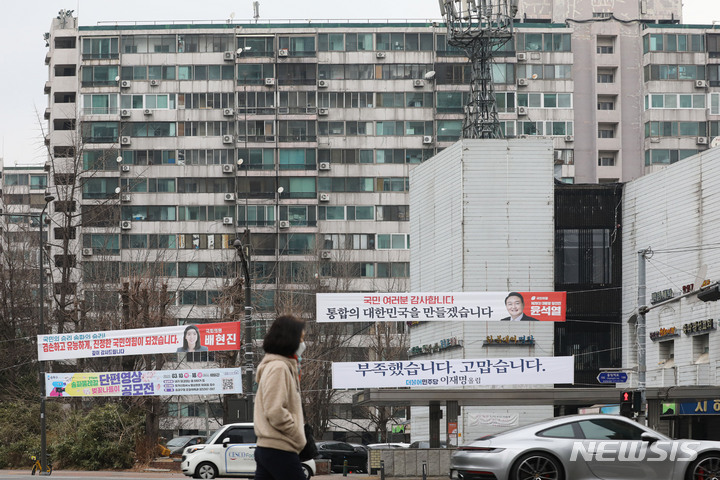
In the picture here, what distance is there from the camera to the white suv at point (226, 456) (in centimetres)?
3067

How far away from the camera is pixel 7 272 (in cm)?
5928

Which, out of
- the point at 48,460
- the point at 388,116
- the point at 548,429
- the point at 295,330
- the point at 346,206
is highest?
the point at 388,116

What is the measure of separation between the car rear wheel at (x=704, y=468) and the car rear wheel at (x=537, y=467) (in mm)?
1739

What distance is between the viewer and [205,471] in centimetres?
3114

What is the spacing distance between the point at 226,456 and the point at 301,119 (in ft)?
201

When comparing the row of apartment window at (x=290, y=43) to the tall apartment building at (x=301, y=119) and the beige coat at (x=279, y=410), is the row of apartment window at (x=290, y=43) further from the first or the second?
the beige coat at (x=279, y=410)

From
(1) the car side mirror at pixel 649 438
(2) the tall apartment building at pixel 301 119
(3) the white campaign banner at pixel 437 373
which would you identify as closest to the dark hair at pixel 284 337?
(1) the car side mirror at pixel 649 438

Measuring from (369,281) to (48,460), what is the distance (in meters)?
50.4

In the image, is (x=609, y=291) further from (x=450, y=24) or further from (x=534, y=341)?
(x=450, y=24)

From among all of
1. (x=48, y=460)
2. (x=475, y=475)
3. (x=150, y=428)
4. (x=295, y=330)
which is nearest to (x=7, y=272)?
(x=150, y=428)

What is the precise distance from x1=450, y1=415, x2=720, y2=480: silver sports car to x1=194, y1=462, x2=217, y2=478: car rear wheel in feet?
51.1

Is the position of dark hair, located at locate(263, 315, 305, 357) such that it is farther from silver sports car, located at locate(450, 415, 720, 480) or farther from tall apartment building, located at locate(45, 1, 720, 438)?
Result: tall apartment building, located at locate(45, 1, 720, 438)

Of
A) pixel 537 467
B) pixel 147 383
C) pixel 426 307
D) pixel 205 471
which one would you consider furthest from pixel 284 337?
pixel 147 383

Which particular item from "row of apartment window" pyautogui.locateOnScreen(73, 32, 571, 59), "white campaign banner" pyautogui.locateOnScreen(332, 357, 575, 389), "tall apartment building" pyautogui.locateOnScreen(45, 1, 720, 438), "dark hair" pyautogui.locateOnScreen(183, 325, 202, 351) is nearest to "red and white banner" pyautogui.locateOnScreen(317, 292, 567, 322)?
"white campaign banner" pyautogui.locateOnScreen(332, 357, 575, 389)
